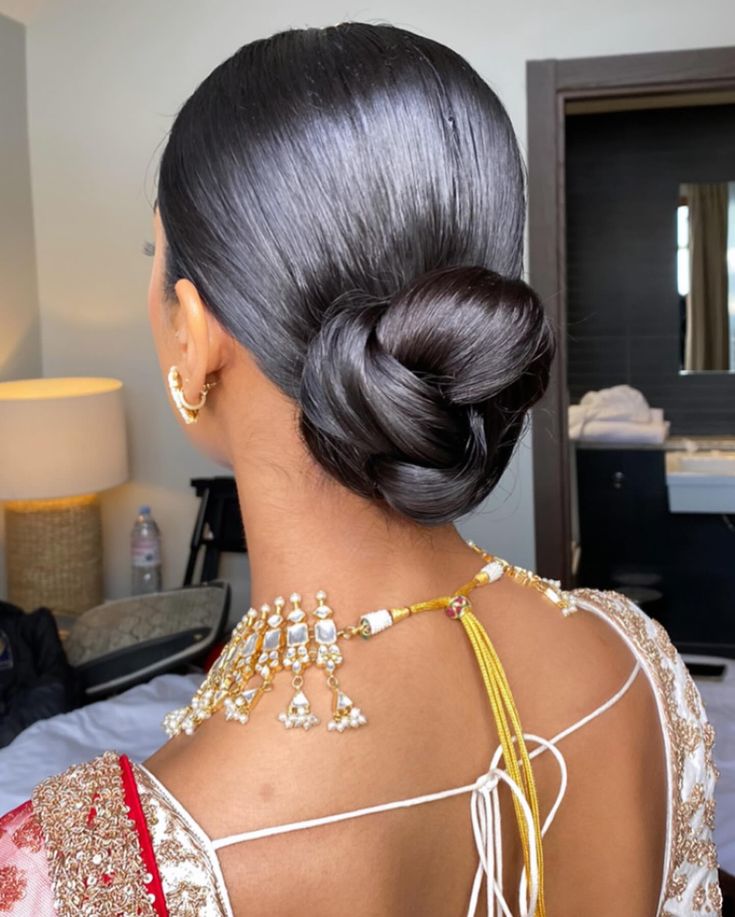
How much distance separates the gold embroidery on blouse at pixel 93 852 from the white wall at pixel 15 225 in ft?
8.23

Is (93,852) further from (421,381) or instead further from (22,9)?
(22,9)

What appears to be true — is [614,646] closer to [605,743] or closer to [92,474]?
[605,743]

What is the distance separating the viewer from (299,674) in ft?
1.87

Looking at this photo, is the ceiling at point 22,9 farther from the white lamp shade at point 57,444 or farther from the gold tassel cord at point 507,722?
the gold tassel cord at point 507,722

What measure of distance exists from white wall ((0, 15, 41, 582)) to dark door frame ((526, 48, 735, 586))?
1.43 meters

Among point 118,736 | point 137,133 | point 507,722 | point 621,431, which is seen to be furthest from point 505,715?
point 621,431

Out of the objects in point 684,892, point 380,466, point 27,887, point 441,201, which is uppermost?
point 441,201

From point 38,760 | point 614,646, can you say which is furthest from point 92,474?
point 614,646

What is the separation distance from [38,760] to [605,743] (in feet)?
4.71

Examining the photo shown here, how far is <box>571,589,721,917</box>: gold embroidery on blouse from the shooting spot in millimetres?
742

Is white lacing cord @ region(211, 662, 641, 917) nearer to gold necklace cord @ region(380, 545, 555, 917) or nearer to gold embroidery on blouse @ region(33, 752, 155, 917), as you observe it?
gold necklace cord @ region(380, 545, 555, 917)

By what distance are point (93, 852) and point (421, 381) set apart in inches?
11.4

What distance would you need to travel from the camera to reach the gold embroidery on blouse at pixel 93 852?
1.69 feet

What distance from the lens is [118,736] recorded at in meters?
2.00
